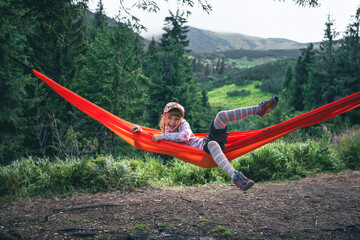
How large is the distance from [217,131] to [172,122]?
0.55m

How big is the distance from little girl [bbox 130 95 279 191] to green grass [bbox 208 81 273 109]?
30.8 m

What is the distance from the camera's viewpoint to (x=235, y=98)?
38.4 metres

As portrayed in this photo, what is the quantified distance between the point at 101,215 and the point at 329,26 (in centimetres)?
1865

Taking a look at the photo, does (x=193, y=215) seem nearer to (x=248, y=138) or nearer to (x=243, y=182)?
(x=243, y=182)

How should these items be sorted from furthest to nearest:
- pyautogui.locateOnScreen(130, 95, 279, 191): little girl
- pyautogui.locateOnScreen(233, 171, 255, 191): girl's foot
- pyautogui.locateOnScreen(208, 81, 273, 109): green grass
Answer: pyautogui.locateOnScreen(208, 81, 273, 109): green grass → pyautogui.locateOnScreen(130, 95, 279, 191): little girl → pyautogui.locateOnScreen(233, 171, 255, 191): girl's foot

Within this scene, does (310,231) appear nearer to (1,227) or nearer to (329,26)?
(1,227)

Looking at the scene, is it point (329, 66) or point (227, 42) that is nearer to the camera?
point (329, 66)

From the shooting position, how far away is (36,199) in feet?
9.11

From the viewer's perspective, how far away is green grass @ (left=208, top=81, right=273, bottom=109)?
34.5m

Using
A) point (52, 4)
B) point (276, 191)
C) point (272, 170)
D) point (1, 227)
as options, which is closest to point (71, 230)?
point (1, 227)

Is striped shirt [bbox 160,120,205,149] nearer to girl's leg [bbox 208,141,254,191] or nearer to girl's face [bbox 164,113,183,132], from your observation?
girl's face [bbox 164,113,183,132]

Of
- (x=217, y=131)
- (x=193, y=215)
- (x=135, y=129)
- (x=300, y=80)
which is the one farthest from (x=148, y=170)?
(x=300, y=80)

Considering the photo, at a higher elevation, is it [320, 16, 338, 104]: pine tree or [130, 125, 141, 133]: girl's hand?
[320, 16, 338, 104]: pine tree

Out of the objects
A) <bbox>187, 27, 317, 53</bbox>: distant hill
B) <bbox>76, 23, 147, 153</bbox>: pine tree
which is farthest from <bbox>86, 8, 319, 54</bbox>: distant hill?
<bbox>76, 23, 147, 153</bbox>: pine tree
